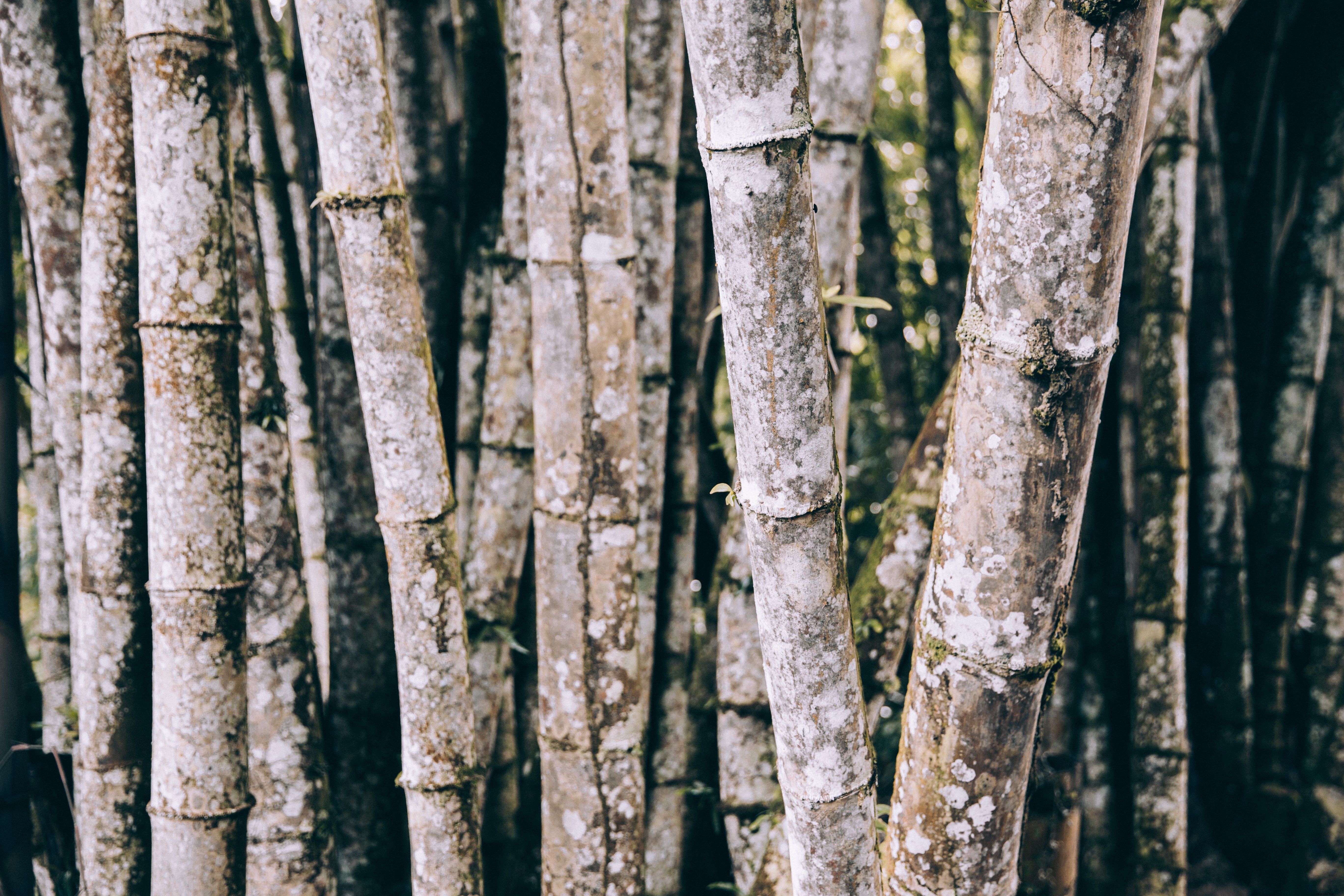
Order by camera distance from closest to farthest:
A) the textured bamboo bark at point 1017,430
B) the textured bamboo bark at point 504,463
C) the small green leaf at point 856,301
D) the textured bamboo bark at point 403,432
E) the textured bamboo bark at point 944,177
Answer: the textured bamboo bark at point 1017,430 → the small green leaf at point 856,301 → the textured bamboo bark at point 403,432 → the textured bamboo bark at point 504,463 → the textured bamboo bark at point 944,177

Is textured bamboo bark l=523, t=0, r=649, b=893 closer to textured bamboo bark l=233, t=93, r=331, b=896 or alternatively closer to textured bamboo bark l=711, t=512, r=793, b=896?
textured bamboo bark l=711, t=512, r=793, b=896

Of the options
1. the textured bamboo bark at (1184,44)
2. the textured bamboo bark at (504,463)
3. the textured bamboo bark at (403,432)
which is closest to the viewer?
the textured bamboo bark at (403,432)

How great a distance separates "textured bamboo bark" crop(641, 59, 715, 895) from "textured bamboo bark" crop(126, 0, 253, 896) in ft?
3.35

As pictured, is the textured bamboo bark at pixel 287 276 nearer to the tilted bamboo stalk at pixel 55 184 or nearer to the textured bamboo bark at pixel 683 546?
the tilted bamboo stalk at pixel 55 184

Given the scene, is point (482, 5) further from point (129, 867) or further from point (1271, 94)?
point (1271, 94)

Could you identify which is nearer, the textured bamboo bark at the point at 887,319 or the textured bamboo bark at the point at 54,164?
the textured bamboo bark at the point at 54,164

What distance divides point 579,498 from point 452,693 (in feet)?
1.51

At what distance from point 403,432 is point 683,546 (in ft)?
3.07

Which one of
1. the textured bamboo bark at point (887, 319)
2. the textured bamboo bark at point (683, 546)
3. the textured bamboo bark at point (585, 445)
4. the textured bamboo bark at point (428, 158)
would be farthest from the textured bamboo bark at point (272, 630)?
the textured bamboo bark at point (887, 319)

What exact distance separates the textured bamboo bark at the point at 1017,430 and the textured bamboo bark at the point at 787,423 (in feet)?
0.29

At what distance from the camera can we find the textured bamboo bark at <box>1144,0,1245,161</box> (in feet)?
5.05

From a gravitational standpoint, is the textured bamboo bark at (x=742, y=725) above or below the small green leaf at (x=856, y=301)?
below

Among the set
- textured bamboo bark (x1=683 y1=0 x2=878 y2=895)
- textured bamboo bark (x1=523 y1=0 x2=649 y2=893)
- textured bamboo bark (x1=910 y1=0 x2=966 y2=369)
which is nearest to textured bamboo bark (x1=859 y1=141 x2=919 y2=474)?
textured bamboo bark (x1=910 y1=0 x2=966 y2=369)

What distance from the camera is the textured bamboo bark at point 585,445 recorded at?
1508mm
